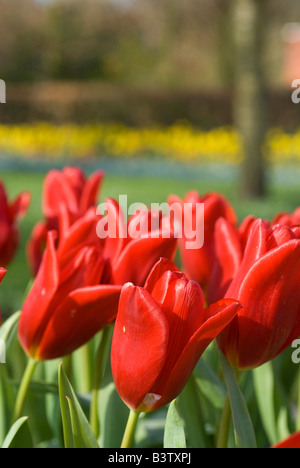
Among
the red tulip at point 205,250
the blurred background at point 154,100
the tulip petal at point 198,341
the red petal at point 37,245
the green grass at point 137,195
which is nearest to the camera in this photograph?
the tulip petal at point 198,341

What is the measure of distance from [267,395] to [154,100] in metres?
12.2

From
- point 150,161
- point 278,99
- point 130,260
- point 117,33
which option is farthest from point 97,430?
point 117,33

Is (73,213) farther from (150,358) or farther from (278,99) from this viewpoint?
(278,99)

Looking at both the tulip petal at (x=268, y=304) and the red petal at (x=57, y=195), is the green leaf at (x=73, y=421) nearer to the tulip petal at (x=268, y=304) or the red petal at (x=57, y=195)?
the tulip petal at (x=268, y=304)

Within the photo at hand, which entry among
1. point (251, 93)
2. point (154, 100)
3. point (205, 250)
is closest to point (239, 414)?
point (205, 250)

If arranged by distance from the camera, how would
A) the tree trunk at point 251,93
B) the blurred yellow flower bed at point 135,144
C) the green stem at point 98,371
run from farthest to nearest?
1. the blurred yellow flower bed at point 135,144
2. the tree trunk at point 251,93
3. the green stem at point 98,371

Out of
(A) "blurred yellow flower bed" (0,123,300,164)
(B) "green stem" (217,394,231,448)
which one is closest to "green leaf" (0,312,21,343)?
(B) "green stem" (217,394,231,448)

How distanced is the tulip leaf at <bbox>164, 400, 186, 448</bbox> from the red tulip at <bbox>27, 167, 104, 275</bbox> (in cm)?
47

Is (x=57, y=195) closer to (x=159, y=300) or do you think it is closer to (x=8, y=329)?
(x=8, y=329)

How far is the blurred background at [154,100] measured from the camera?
7547mm

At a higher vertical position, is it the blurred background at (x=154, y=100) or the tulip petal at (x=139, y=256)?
the blurred background at (x=154, y=100)

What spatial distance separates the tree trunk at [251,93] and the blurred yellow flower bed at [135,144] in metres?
2.51

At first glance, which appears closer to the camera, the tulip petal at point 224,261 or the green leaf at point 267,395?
the tulip petal at point 224,261

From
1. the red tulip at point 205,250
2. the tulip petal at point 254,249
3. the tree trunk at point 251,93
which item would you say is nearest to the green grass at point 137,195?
the tree trunk at point 251,93
